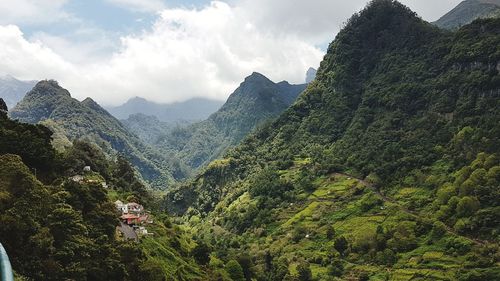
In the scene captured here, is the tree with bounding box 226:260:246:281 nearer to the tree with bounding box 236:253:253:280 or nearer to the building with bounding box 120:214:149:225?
the tree with bounding box 236:253:253:280

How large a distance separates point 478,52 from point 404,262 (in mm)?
81433

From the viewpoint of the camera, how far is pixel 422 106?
150 m

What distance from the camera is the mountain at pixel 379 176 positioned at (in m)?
92.4

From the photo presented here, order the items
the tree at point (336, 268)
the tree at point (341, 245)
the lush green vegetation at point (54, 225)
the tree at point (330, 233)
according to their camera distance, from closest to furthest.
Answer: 1. the lush green vegetation at point (54, 225)
2. the tree at point (336, 268)
3. the tree at point (341, 245)
4. the tree at point (330, 233)

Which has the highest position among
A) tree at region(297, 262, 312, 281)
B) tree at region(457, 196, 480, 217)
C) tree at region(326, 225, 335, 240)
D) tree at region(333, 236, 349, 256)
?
tree at region(457, 196, 480, 217)

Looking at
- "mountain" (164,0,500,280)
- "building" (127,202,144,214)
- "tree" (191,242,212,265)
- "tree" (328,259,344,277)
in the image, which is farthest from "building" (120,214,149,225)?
"tree" (328,259,344,277)

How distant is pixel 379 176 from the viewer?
126625mm

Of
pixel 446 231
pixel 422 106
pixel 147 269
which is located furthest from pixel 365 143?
pixel 147 269

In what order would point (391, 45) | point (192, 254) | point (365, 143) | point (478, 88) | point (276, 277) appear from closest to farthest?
point (192, 254)
point (276, 277)
point (478, 88)
point (365, 143)
point (391, 45)

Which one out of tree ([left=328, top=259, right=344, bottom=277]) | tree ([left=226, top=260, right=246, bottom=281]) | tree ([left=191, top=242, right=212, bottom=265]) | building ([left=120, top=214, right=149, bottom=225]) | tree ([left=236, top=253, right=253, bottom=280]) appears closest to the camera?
building ([left=120, top=214, right=149, bottom=225])

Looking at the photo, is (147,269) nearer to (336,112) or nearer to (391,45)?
(336,112)

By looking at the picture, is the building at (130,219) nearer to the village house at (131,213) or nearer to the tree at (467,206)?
the village house at (131,213)

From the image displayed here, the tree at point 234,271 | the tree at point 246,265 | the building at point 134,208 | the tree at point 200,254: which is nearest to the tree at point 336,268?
the tree at point 246,265

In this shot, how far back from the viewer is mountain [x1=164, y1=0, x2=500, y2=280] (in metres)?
92.4
